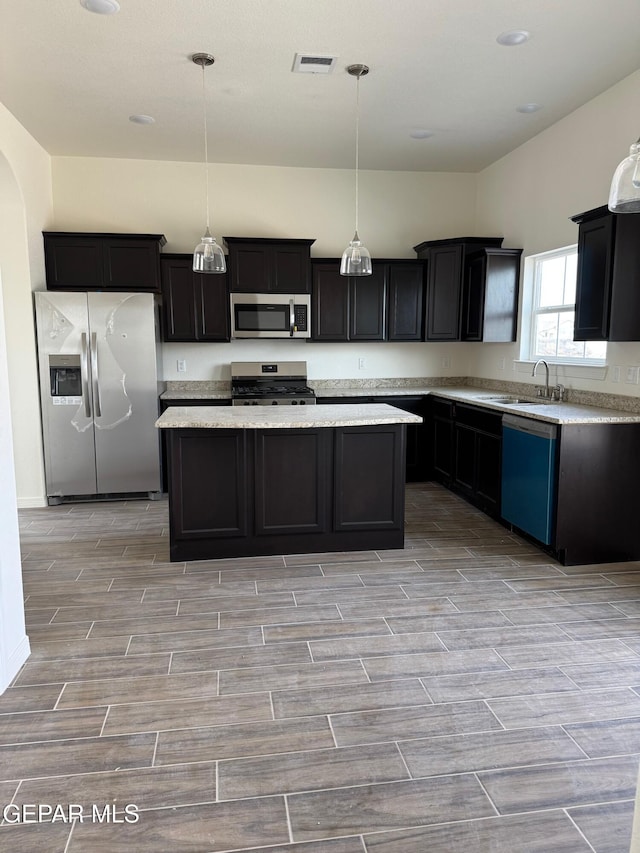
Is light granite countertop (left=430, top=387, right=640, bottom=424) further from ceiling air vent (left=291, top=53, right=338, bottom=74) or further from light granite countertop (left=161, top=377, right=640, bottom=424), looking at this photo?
ceiling air vent (left=291, top=53, right=338, bottom=74)

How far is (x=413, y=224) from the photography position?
614cm

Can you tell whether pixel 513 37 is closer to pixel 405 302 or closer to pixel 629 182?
pixel 629 182

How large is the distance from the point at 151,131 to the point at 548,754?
503 cm

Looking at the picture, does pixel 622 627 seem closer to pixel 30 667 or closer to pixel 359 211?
pixel 30 667

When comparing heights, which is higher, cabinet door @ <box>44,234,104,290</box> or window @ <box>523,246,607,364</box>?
cabinet door @ <box>44,234,104,290</box>

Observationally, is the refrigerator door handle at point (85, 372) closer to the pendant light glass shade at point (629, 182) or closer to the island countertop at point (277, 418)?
the island countertop at point (277, 418)

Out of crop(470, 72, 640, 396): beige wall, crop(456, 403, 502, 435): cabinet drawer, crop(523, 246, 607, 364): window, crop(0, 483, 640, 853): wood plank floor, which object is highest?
crop(470, 72, 640, 396): beige wall

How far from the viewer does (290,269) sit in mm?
5531

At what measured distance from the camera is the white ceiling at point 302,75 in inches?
119

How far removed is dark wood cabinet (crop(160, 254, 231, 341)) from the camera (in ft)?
17.6

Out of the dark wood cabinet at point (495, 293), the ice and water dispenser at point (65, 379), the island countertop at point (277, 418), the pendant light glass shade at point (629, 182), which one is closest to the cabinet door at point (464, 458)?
the dark wood cabinet at point (495, 293)

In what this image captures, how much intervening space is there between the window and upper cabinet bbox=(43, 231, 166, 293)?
11.3 ft

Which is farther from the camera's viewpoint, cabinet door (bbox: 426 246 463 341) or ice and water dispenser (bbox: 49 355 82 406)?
cabinet door (bbox: 426 246 463 341)

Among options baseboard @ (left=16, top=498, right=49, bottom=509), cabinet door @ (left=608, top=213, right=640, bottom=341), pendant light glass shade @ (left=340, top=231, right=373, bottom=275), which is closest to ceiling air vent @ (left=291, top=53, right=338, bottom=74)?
pendant light glass shade @ (left=340, top=231, right=373, bottom=275)
